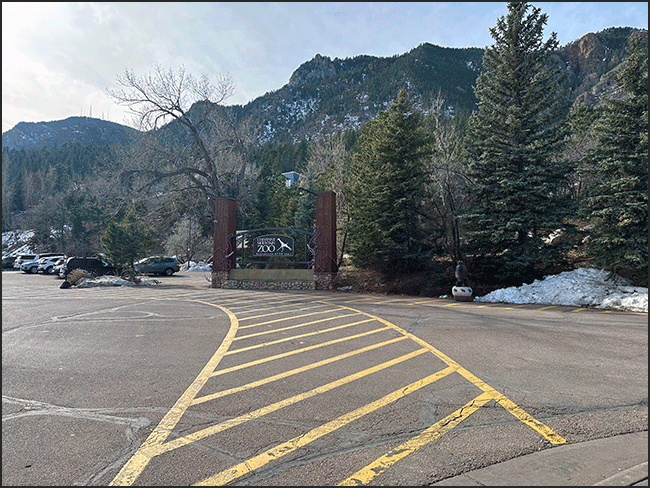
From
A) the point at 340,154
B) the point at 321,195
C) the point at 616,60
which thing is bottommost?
the point at 321,195

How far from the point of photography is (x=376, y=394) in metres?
4.29

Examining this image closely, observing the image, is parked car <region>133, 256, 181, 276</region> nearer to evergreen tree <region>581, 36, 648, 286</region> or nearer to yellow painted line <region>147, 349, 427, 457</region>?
yellow painted line <region>147, 349, 427, 457</region>

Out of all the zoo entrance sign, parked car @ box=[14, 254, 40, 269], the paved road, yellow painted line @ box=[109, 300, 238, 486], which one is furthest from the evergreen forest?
parked car @ box=[14, 254, 40, 269]

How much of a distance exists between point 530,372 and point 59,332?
8.80m

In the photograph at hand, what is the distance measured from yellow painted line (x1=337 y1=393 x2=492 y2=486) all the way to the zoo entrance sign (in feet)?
47.9

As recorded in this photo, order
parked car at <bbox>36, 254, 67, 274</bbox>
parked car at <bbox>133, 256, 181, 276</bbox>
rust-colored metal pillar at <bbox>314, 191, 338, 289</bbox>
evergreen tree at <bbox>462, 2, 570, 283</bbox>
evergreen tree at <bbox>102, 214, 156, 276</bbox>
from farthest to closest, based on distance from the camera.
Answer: parked car at <bbox>36, 254, 67, 274</bbox> → parked car at <bbox>133, 256, 181, 276</bbox> → evergreen tree at <bbox>102, 214, 156, 276</bbox> → rust-colored metal pillar at <bbox>314, 191, 338, 289</bbox> → evergreen tree at <bbox>462, 2, 570, 283</bbox>

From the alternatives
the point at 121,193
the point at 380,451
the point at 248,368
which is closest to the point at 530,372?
the point at 380,451

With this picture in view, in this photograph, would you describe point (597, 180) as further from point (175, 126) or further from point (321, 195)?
point (175, 126)

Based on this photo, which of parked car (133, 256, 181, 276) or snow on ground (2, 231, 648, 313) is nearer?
snow on ground (2, 231, 648, 313)

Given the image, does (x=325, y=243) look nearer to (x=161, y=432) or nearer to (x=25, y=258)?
(x=161, y=432)

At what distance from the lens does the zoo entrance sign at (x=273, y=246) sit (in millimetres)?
18266

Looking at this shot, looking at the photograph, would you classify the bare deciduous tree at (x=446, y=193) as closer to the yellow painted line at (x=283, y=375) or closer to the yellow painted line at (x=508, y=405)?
the yellow painted line at (x=283, y=375)

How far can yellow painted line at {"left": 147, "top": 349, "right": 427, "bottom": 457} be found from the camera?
3.13 m

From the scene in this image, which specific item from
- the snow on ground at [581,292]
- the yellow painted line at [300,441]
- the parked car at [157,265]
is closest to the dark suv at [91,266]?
the parked car at [157,265]
